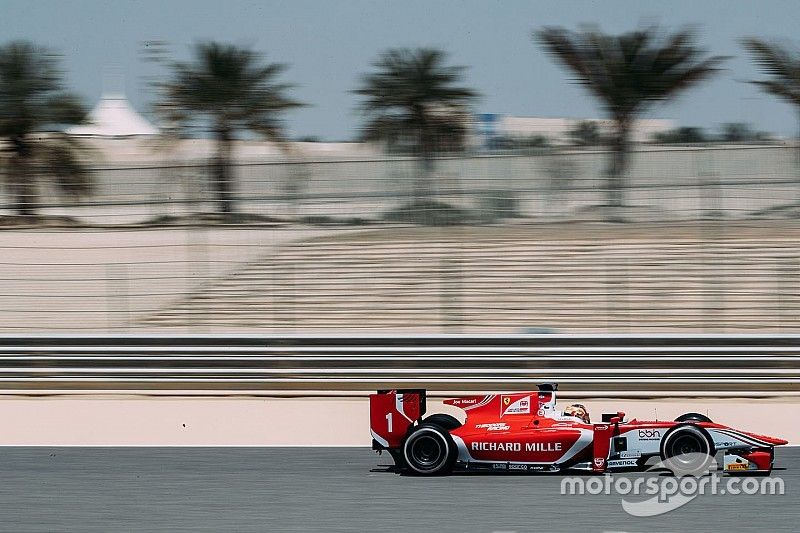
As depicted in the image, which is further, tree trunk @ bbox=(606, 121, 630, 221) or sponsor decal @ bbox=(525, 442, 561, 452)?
tree trunk @ bbox=(606, 121, 630, 221)

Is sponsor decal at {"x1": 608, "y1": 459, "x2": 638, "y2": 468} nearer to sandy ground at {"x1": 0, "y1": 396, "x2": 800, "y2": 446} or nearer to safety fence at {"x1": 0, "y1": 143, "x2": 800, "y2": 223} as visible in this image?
sandy ground at {"x1": 0, "y1": 396, "x2": 800, "y2": 446}

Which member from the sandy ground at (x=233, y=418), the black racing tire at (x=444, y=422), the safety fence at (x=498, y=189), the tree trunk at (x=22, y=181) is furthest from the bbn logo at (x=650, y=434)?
the tree trunk at (x=22, y=181)

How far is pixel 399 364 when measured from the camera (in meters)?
11.1

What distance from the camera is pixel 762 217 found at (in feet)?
49.2

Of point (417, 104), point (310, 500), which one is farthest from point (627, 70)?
point (310, 500)

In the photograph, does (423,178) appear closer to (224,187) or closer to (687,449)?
(224,187)

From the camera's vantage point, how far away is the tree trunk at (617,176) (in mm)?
14758

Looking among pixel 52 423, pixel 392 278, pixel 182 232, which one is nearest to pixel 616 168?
pixel 392 278

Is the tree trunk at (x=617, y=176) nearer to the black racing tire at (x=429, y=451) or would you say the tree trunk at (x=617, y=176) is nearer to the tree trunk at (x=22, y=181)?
the tree trunk at (x=22, y=181)

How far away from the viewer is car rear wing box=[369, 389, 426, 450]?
7023 mm

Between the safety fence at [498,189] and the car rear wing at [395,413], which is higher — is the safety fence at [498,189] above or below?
above

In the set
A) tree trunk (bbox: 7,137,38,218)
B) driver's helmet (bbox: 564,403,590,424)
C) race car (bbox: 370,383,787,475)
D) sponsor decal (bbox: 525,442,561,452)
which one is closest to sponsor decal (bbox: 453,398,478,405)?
race car (bbox: 370,383,787,475)

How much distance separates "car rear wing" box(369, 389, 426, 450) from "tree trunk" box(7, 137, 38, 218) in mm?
10688

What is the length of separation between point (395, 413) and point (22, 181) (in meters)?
13.5
